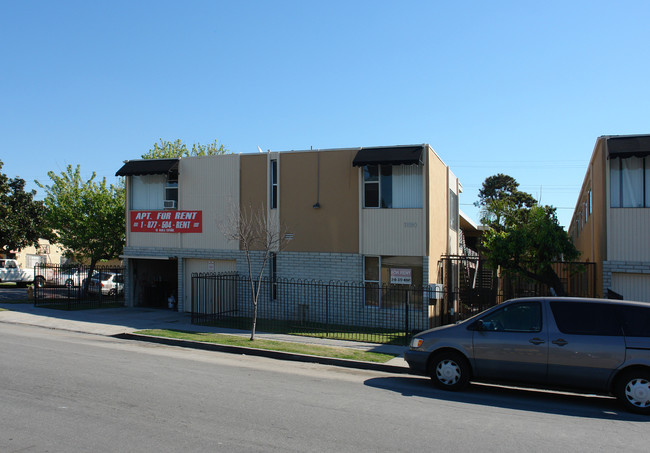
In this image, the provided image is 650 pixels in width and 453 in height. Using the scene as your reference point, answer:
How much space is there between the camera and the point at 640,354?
25.0 ft

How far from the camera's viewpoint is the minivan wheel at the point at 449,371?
8688 mm

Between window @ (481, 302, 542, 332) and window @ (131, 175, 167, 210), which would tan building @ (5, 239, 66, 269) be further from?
window @ (481, 302, 542, 332)

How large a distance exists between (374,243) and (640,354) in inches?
391

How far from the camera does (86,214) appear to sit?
23609 millimetres

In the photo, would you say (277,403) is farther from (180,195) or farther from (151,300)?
Result: (151,300)

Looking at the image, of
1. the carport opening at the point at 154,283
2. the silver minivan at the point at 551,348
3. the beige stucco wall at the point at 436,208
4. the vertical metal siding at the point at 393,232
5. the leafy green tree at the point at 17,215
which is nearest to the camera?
the silver minivan at the point at 551,348

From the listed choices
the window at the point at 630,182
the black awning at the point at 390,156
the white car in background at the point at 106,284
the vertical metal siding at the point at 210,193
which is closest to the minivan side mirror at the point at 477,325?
the black awning at the point at 390,156

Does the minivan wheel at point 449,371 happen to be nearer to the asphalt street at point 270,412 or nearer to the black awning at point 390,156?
the asphalt street at point 270,412

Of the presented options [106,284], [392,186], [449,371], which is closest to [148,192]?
[106,284]

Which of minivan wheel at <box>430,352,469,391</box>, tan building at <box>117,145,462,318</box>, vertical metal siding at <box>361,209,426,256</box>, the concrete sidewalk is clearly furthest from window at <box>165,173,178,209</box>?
minivan wheel at <box>430,352,469,391</box>

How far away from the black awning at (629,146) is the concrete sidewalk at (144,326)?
25.7ft

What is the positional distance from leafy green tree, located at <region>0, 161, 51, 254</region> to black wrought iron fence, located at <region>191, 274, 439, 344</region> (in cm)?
2340

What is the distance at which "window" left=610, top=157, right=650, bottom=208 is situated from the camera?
14.3 meters

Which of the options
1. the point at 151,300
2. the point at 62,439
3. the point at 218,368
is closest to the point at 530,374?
the point at 218,368
